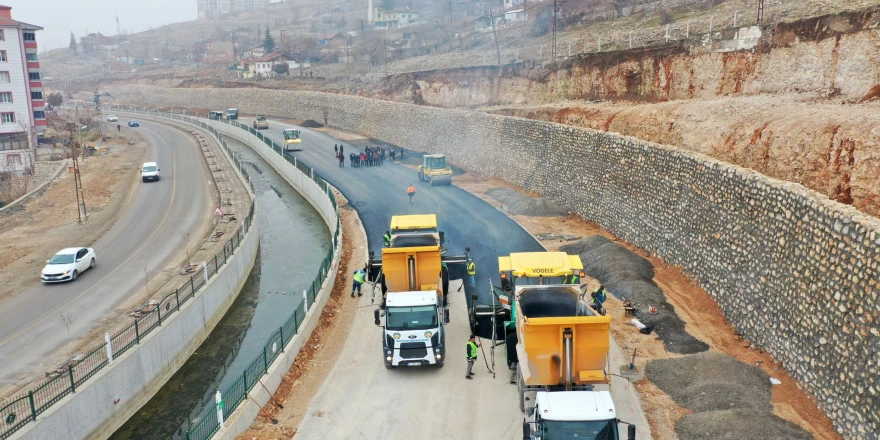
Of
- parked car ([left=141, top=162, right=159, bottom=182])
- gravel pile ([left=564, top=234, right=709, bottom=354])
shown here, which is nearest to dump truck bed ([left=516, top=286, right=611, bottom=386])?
gravel pile ([left=564, top=234, right=709, bottom=354])

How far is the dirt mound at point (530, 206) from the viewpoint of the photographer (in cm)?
3812

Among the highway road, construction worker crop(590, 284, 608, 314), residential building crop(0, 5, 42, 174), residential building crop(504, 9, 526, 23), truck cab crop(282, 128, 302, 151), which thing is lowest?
the highway road

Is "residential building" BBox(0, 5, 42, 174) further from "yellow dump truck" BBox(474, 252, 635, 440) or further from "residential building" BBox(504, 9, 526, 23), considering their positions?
"residential building" BBox(504, 9, 526, 23)

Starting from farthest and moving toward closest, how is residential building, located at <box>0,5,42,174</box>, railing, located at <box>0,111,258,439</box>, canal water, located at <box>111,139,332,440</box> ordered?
residential building, located at <box>0,5,42,174</box> → canal water, located at <box>111,139,332,440</box> → railing, located at <box>0,111,258,439</box>

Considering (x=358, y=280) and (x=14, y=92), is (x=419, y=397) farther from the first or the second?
(x=14, y=92)

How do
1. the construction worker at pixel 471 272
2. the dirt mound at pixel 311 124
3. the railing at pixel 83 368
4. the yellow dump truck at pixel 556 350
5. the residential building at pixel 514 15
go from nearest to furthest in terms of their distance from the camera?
the yellow dump truck at pixel 556 350 < the railing at pixel 83 368 < the construction worker at pixel 471 272 < the dirt mound at pixel 311 124 < the residential building at pixel 514 15

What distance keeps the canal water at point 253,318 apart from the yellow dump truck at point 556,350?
33.1 ft

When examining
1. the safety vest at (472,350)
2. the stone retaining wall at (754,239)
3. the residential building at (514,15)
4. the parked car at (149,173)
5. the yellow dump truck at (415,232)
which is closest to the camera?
the stone retaining wall at (754,239)

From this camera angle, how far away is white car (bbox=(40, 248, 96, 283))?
28.3 metres

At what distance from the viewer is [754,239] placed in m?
19.9

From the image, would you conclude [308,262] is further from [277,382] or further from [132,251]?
[277,382]

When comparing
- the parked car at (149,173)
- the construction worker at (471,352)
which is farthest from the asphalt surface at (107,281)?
the construction worker at (471,352)

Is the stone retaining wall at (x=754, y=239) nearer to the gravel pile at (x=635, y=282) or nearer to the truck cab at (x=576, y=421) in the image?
the gravel pile at (x=635, y=282)

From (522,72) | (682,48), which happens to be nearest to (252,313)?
(682,48)
